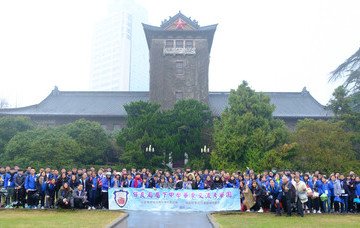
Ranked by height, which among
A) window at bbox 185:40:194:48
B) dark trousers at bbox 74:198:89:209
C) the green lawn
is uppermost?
window at bbox 185:40:194:48

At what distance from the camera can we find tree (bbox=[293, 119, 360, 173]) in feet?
80.4

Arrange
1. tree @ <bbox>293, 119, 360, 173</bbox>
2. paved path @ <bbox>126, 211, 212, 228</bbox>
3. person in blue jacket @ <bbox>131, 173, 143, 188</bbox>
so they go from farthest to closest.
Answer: tree @ <bbox>293, 119, 360, 173</bbox> < person in blue jacket @ <bbox>131, 173, 143, 188</bbox> < paved path @ <bbox>126, 211, 212, 228</bbox>

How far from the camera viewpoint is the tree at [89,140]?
31.9 metres

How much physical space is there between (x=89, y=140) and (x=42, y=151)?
4.85 m

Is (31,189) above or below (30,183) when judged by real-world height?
below

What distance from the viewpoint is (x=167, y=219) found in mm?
13523

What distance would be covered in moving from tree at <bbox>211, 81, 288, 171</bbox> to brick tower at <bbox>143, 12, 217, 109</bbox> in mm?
13159

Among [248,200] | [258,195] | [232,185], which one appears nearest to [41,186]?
[232,185]

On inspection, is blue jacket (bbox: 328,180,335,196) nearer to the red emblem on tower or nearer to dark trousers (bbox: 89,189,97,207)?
dark trousers (bbox: 89,189,97,207)

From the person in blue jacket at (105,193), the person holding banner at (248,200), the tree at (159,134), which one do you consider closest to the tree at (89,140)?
the tree at (159,134)

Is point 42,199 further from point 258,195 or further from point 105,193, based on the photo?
point 258,195

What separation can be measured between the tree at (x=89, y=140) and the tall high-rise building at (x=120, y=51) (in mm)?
74351

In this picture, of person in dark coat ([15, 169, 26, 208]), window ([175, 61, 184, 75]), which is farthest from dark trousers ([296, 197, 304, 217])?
window ([175, 61, 184, 75])

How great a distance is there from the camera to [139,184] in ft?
58.6
